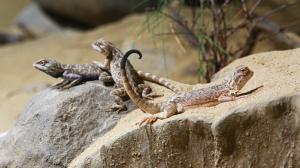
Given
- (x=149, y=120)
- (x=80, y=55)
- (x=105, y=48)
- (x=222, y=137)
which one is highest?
(x=80, y=55)

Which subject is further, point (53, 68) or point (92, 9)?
point (92, 9)

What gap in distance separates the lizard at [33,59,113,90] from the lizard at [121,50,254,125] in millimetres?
543

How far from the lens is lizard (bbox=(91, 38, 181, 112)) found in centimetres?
351

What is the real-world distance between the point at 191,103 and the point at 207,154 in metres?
0.33

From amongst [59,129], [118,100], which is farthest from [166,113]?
[59,129]

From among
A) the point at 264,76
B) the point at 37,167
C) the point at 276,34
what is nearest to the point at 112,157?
the point at 37,167

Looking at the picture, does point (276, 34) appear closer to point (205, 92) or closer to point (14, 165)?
point (205, 92)

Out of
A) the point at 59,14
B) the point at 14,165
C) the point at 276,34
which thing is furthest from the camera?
the point at 59,14

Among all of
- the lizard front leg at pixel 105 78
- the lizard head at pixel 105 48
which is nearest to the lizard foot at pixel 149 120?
the lizard front leg at pixel 105 78

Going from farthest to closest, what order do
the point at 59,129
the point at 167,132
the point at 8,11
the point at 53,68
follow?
the point at 8,11, the point at 53,68, the point at 59,129, the point at 167,132

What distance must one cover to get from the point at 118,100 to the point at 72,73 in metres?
0.50

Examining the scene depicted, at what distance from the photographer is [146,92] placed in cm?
368

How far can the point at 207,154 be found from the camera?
2994 mm

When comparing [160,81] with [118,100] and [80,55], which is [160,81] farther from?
[80,55]
